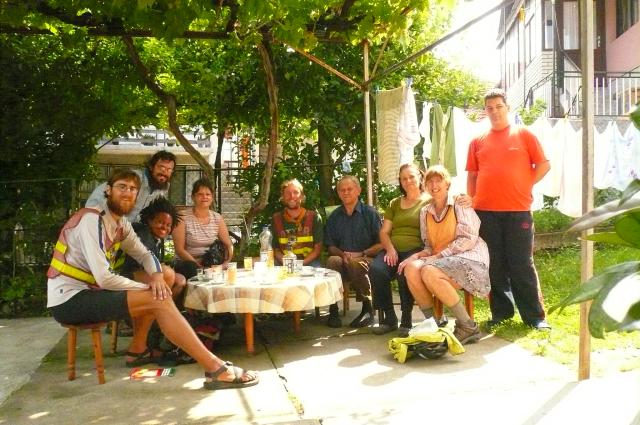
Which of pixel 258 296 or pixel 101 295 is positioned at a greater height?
pixel 101 295

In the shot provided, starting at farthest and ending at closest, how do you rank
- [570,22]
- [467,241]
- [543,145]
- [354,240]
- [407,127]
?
[570,22] < [543,145] < [407,127] < [354,240] < [467,241]

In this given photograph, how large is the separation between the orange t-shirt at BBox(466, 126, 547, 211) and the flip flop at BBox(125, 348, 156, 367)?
293 cm

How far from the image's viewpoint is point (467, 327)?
4.64 metres


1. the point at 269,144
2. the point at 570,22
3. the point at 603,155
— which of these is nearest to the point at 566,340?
the point at 269,144

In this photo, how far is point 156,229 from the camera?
206 inches

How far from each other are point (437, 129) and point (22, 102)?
506 centimetres

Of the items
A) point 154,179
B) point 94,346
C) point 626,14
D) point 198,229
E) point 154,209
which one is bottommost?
point 94,346

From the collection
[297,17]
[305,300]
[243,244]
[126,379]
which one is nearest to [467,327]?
[305,300]

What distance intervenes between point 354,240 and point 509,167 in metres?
1.65

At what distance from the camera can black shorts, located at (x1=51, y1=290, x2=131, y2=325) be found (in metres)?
3.87

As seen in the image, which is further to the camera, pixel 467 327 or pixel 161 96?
pixel 161 96

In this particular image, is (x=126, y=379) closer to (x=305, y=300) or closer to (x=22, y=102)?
(x=305, y=300)

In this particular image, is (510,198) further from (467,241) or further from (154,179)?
(154,179)

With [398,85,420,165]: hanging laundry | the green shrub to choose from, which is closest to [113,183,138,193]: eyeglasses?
[398,85,420,165]: hanging laundry
